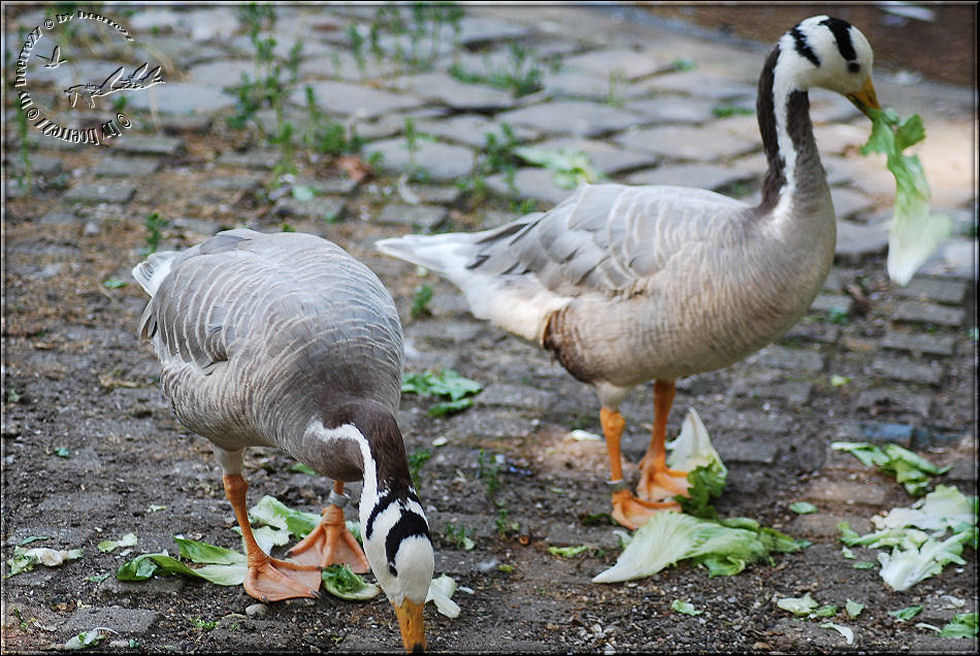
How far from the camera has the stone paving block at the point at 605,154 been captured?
714 centimetres

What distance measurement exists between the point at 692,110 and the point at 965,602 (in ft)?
16.7

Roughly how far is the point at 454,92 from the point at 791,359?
386cm

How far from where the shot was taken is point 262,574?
373 centimetres

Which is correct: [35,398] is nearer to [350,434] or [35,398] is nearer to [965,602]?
[350,434]

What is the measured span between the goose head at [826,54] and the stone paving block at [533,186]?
8.33 feet

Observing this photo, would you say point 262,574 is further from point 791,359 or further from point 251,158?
point 251,158

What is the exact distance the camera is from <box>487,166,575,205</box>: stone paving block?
673 cm

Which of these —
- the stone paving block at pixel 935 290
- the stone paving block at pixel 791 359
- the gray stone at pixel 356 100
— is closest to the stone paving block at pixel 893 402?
the stone paving block at pixel 791 359

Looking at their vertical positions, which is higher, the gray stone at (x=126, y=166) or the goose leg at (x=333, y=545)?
the gray stone at (x=126, y=166)

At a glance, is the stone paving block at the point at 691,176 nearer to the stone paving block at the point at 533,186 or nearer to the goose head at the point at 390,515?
the stone paving block at the point at 533,186

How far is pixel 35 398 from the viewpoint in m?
4.64

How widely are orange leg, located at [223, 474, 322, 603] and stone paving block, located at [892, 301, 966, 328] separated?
3.50 metres

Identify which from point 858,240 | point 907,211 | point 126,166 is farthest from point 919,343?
point 126,166

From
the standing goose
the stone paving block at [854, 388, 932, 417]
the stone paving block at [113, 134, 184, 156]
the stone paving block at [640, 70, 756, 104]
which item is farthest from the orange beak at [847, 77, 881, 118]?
the stone paving block at [113, 134, 184, 156]
